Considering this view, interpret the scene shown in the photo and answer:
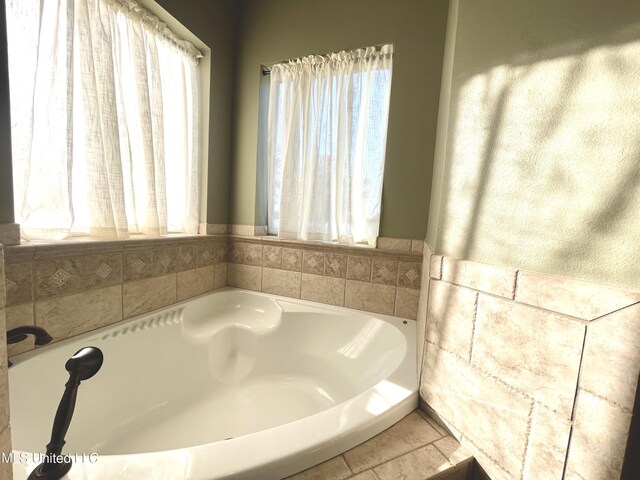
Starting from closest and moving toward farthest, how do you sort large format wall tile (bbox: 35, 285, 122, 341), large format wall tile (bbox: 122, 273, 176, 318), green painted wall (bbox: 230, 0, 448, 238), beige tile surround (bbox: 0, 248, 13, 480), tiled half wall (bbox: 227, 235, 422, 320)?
beige tile surround (bbox: 0, 248, 13, 480), large format wall tile (bbox: 35, 285, 122, 341), large format wall tile (bbox: 122, 273, 176, 318), green painted wall (bbox: 230, 0, 448, 238), tiled half wall (bbox: 227, 235, 422, 320)

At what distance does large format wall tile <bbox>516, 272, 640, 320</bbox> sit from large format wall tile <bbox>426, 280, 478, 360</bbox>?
123 millimetres

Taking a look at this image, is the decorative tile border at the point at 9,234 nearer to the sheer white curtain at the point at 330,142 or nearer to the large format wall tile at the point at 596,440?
the sheer white curtain at the point at 330,142

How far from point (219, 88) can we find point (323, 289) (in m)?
1.46

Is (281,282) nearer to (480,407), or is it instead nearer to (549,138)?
(480,407)

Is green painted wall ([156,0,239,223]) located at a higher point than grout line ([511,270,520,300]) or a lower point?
higher

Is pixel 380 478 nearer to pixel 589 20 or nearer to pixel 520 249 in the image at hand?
pixel 520 249

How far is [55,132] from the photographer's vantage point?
0.95m

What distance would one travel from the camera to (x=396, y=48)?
134 cm

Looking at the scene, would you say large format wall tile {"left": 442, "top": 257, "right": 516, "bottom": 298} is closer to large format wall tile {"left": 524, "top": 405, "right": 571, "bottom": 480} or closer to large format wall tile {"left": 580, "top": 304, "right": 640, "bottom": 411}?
large format wall tile {"left": 580, "top": 304, "right": 640, "bottom": 411}

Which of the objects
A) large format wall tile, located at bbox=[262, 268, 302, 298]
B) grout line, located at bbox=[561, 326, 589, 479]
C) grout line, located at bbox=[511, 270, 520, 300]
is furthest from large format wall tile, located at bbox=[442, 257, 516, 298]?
large format wall tile, located at bbox=[262, 268, 302, 298]

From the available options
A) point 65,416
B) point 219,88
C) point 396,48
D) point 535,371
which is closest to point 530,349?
point 535,371

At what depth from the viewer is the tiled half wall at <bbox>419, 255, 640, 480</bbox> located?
45 cm

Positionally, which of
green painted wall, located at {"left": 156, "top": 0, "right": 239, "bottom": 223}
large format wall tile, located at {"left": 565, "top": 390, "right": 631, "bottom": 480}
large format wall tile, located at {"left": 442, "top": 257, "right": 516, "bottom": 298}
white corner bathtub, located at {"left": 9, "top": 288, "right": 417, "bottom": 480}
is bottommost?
white corner bathtub, located at {"left": 9, "top": 288, "right": 417, "bottom": 480}

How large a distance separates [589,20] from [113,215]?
1.60 m
